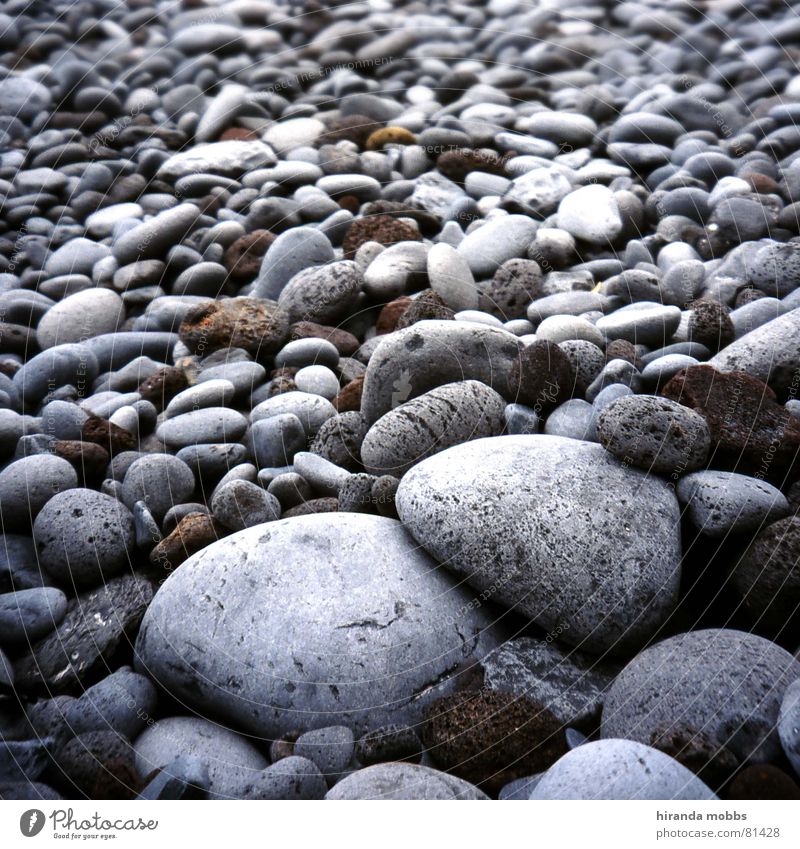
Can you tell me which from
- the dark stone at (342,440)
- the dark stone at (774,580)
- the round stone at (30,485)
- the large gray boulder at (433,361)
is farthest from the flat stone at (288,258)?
the dark stone at (774,580)

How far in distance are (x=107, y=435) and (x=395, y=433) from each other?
107 centimetres

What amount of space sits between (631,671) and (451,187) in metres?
2.75

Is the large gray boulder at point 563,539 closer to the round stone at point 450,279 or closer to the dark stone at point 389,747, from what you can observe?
the dark stone at point 389,747

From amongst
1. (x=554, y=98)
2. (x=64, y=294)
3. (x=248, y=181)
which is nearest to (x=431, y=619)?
(x=64, y=294)

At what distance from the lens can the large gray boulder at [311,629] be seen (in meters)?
1.84

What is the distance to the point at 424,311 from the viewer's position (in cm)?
290

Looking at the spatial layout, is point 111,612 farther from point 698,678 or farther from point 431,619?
point 698,678

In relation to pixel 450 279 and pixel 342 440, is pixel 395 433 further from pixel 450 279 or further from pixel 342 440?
pixel 450 279

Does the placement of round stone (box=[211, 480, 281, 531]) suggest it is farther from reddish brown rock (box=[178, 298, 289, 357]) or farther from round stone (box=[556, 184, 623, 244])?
round stone (box=[556, 184, 623, 244])

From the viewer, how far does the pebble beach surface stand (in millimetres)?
1730

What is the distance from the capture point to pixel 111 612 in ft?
6.93

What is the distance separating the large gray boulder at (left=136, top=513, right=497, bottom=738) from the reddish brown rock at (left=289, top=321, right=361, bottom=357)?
1.09 metres

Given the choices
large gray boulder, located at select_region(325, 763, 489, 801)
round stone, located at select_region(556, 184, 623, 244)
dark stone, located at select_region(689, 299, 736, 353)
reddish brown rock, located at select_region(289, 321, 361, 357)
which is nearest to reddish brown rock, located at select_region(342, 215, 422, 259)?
reddish brown rock, located at select_region(289, 321, 361, 357)

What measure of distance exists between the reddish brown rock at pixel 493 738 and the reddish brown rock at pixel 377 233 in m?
2.25
